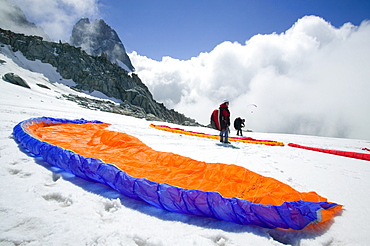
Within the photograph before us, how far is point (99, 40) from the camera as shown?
387ft

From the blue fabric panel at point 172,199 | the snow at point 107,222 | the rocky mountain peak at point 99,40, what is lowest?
the snow at point 107,222

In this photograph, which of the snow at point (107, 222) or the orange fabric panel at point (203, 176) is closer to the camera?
the snow at point (107, 222)

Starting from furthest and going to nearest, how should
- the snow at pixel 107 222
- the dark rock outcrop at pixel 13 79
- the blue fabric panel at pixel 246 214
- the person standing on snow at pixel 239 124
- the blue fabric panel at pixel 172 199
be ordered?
1. the dark rock outcrop at pixel 13 79
2. the person standing on snow at pixel 239 124
3. the blue fabric panel at pixel 172 199
4. the blue fabric panel at pixel 246 214
5. the snow at pixel 107 222

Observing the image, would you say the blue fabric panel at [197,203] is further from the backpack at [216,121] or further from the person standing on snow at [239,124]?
the person standing on snow at [239,124]

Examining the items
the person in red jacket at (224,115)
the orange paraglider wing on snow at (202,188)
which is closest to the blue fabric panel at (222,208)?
the orange paraglider wing on snow at (202,188)

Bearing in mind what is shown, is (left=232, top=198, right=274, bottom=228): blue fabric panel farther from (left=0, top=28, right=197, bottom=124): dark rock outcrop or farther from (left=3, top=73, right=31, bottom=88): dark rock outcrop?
(left=0, top=28, right=197, bottom=124): dark rock outcrop

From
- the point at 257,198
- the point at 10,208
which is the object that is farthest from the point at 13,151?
the point at 257,198

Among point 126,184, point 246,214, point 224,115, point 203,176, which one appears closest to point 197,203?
point 246,214

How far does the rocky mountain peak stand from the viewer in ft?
374

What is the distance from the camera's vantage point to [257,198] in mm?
1988

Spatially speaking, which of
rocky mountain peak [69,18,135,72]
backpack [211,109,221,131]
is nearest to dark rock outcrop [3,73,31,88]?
backpack [211,109,221,131]

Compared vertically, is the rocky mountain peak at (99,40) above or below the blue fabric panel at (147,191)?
above

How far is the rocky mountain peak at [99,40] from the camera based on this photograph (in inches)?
4490

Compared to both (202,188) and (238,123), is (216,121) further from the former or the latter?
(238,123)
